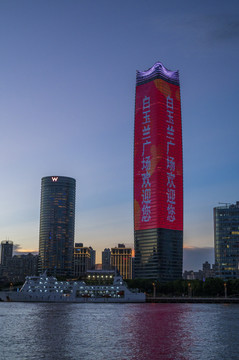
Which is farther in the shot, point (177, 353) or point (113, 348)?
point (113, 348)

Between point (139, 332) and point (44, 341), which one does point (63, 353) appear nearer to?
point (44, 341)

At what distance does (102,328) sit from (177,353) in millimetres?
40261

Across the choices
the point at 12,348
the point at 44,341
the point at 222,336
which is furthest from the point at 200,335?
the point at 12,348

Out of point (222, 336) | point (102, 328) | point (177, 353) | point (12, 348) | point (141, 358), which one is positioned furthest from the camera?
point (102, 328)

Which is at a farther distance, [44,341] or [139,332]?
[139,332]

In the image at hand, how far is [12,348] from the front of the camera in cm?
8162

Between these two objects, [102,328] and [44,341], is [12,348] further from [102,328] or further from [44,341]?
[102,328]

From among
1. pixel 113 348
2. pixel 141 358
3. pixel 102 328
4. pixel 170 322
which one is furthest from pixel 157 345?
A: pixel 170 322

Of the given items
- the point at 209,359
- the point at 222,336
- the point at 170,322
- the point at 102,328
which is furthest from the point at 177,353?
the point at 170,322

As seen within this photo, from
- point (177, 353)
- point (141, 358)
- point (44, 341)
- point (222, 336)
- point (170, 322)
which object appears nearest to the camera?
point (141, 358)

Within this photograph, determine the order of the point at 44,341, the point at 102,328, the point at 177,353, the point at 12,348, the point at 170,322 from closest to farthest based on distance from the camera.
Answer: the point at 177,353 < the point at 12,348 < the point at 44,341 < the point at 102,328 < the point at 170,322

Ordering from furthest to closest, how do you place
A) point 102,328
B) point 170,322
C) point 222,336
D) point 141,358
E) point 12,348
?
1. point 170,322
2. point 102,328
3. point 222,336
4. point 12,348
5. point 141,358

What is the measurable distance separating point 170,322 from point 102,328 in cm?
2192

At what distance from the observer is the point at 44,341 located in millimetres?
89875
